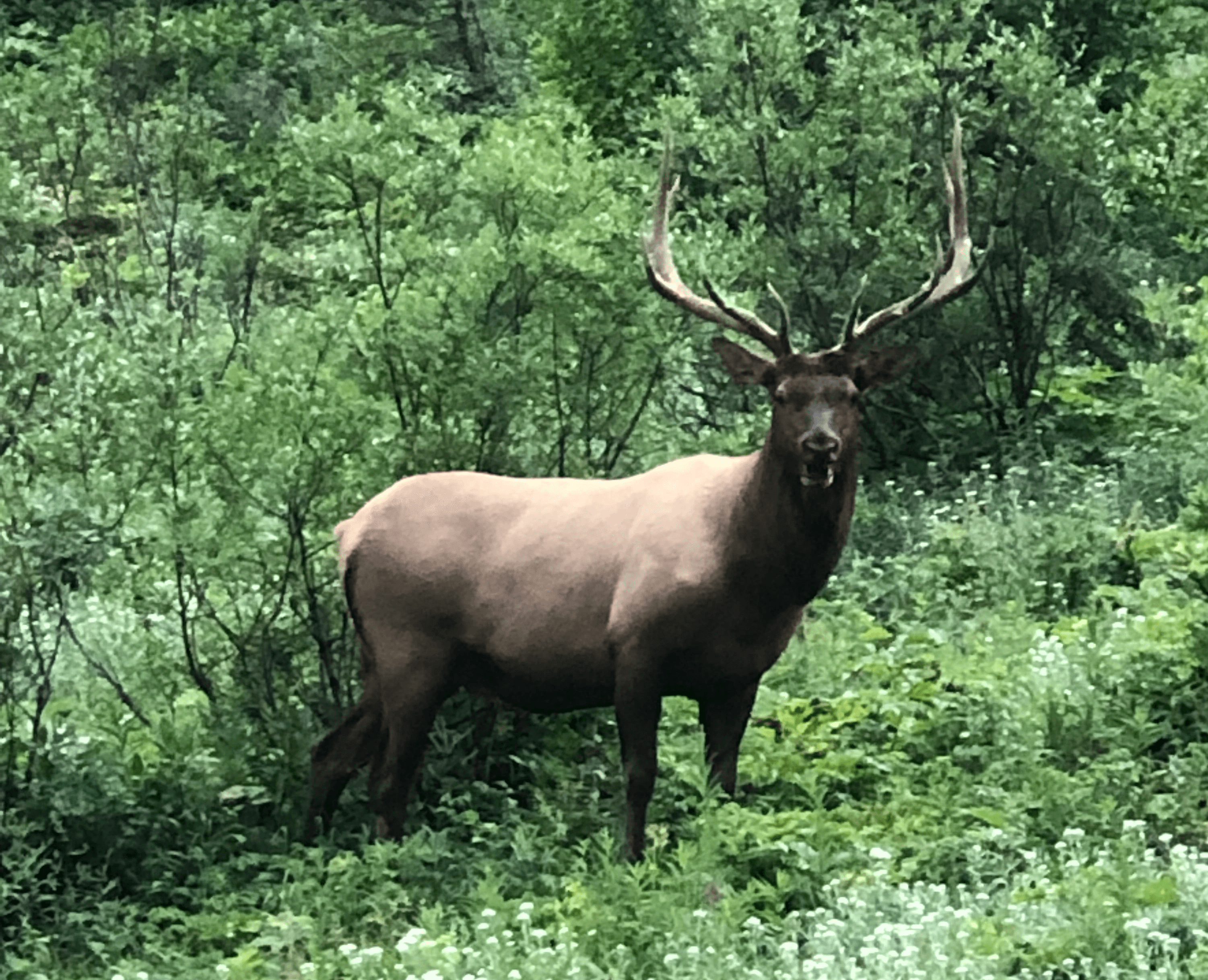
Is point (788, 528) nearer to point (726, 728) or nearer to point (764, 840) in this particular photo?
point (726, 728)

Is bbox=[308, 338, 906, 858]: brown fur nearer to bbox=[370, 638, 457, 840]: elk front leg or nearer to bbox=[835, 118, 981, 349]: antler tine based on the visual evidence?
bbox=[370, 638, 457, 840]: elk front leg

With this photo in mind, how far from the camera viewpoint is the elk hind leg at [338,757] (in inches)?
308

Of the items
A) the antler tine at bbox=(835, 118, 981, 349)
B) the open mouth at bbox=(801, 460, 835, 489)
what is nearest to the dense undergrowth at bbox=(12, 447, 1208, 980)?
the open mouth at bbox=(801, 460, 835, 489)

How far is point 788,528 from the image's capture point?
693cm

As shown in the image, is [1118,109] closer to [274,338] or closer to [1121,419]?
[1121,419]

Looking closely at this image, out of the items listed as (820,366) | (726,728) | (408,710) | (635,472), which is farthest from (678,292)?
(635,472)

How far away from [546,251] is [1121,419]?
6.39 m

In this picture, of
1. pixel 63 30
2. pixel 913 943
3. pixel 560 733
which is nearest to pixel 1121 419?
pixel 560 733

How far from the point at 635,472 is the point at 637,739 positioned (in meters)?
2.34

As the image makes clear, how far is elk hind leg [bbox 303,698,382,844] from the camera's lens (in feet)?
25.7

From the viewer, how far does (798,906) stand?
659 centimetres

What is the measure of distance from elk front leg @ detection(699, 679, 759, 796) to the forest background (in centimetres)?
32

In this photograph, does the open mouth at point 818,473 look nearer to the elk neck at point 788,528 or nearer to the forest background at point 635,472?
the elk neck at point 788,528

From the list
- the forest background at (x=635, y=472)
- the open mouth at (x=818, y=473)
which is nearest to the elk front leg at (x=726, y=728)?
the forest background at (x=635, y=472)
